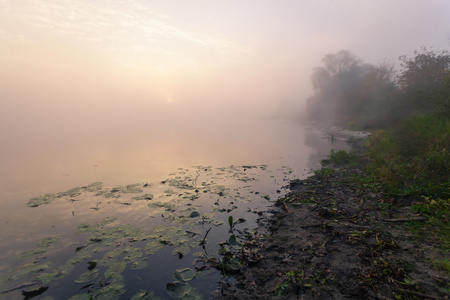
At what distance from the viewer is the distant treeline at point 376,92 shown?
15.3 metres

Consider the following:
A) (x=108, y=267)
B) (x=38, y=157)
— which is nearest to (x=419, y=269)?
(x=108, y=267)

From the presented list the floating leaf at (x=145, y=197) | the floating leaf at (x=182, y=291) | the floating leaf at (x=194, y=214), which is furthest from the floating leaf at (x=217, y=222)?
the floating leaf at (x=145, y=197)

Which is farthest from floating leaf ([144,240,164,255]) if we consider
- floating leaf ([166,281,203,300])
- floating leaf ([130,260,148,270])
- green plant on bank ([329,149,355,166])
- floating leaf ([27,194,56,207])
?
green plant on bank ([329,149,355,166])

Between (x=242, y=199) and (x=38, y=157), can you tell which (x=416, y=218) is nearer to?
(x=242, y=199)

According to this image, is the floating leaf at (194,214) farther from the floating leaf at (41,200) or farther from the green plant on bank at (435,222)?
the floating leaf at (41,200)

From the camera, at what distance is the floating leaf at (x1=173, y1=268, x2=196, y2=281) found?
4246 mm

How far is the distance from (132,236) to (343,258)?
5.49 m

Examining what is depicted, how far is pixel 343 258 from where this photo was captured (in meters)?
4.19

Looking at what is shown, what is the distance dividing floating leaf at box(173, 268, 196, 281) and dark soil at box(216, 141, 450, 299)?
2.40 feet

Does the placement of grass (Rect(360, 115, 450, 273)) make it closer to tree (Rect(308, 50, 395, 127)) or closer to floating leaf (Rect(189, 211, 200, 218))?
floating leaf (Rect(189, 211, 200, 218))

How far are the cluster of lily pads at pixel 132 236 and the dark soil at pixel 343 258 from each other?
68 cm

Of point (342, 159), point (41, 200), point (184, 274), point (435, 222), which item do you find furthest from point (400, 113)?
point (41, 200)

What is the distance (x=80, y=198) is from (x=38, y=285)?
5.33 meters

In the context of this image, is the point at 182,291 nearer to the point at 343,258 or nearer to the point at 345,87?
the point at 343,258
